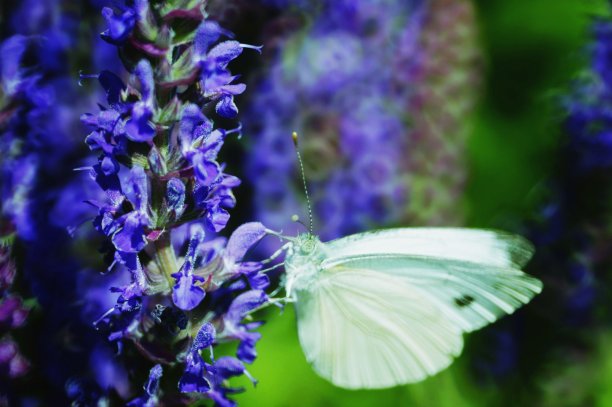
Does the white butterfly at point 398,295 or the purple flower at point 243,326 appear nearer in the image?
the purple flower at point 243,326

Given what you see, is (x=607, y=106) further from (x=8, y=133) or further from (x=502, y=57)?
(x=8, y=133)

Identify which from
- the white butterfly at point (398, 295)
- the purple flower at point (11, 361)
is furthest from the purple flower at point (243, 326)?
the white butterfly at point (398, 295)

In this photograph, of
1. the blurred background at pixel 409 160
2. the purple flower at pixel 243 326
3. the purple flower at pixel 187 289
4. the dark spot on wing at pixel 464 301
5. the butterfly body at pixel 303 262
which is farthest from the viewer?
the blurred background at pixel 409 160

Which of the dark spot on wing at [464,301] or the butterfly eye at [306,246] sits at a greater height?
the butterfly eye at [306,246]

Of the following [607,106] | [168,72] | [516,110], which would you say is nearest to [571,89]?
[607,106]

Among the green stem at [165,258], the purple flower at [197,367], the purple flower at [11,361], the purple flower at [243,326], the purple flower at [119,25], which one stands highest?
the purple flower at [119,25]

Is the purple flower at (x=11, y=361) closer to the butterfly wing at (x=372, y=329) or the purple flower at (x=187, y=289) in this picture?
the purple flower at (x=187, y=289)

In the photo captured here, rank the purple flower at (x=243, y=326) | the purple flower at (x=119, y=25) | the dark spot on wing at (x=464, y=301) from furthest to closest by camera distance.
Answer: the dark spot on wing at (x=464, y=301) → the purple flower at (x=243, y=326) → the purple flower at (x=119, y=25)
